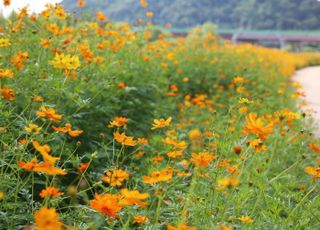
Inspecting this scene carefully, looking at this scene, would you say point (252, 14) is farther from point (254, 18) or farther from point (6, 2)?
point (6, 2)

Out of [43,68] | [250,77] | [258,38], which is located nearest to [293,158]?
[43,68]

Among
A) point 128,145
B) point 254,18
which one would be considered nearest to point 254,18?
point 254,18

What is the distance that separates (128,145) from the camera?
2.40 metres

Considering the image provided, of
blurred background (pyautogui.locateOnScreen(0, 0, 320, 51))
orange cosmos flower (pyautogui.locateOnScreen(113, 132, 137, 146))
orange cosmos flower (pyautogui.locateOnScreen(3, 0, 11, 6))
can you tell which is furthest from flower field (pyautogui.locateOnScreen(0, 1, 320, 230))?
blurred background (pyautogui.locateOnScreen(0, 0, 320, 51))

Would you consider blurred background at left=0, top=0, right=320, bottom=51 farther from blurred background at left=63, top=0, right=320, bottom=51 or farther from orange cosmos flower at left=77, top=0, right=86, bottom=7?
orange cosmos flower at left=77, top=0, right=86, bottom=7

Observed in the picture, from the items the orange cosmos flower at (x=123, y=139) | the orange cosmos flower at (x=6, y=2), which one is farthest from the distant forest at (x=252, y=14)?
the orange cosmos flower at (x=123, y=139)

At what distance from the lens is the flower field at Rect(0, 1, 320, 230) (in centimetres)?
138

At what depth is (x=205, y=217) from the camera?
4.86 feet

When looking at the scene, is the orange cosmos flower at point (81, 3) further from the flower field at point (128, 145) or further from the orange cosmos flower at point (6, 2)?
the orange cosmos flower at point (6, 2)

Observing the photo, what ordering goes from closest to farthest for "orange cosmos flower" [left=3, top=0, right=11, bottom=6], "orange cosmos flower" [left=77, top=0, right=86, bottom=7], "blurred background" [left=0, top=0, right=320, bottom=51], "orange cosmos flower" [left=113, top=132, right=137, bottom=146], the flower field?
the flower field → "orange cosmos flower" [left=113, top=132, right=137, bottom=146] → "orange cosmos flower" [left=3, top=0, right=11, bottom=6] → "orange cosmos flower" [left=77, top=0, right=86, bottom=7] → "blurred background" [left=0, top=0, right=320, bottom=51]

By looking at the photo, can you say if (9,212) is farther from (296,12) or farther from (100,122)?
(296,12)

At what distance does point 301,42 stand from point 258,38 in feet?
11.7

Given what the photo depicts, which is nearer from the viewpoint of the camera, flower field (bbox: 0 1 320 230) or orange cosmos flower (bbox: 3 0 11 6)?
flower field (bbox: 0 1 320 230)

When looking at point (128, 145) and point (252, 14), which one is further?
point (252, 14)
